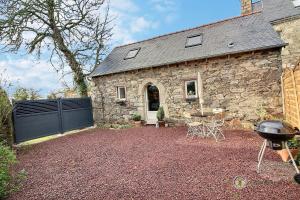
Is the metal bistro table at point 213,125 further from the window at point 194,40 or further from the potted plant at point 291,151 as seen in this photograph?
the window at point 194,40

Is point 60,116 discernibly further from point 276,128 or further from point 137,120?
point 276,128

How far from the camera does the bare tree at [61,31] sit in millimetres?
12367

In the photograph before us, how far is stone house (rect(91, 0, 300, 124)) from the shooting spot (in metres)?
8.32

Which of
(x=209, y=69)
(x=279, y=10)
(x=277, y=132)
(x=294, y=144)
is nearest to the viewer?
(x=277, y=132)

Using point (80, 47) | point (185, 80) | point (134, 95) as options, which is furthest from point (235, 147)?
point (80, 47)

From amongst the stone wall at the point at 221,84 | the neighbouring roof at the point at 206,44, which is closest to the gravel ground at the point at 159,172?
the stone wall at the point at 221,84

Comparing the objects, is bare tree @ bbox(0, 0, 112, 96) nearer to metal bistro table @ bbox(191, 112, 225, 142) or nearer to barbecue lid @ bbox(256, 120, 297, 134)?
metal bistro table @ bbox(191, 112, 225, 142)

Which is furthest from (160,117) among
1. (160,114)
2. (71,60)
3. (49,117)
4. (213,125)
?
(71,60)

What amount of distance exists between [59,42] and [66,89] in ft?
12.9

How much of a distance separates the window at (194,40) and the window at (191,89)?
197cm

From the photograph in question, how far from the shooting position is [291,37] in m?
10.4

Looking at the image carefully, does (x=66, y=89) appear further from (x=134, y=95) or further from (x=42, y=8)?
(x=134, y=95)

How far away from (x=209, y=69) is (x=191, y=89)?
1229 millimetres

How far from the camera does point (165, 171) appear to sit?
4523mm
